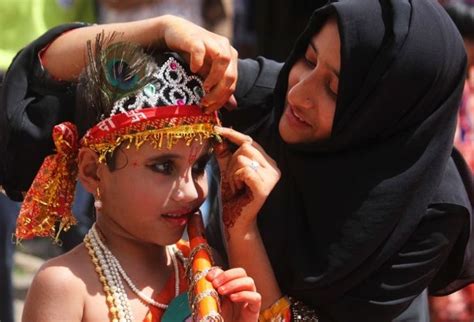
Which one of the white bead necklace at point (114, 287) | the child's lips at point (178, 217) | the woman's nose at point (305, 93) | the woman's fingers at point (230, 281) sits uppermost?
the woman's nose at point (305, 93)

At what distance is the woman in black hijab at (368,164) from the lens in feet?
9.13

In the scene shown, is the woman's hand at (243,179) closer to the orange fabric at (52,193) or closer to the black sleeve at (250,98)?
the black sleeve at (250,98)

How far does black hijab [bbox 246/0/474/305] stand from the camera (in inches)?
109

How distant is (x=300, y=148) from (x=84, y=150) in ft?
1.98

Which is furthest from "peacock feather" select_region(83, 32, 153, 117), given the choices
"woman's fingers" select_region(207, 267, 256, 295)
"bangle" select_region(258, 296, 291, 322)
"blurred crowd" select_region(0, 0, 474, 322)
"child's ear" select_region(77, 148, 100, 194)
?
"blurred crowd" select_region(0, 0, 474, 322)

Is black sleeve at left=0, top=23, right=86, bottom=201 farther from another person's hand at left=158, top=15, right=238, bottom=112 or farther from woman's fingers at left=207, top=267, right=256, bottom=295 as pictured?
woman's fingers at left=207, top=267, right=256, bottom=295

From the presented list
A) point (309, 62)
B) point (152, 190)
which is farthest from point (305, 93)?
point (152, 190)

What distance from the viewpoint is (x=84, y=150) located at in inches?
107

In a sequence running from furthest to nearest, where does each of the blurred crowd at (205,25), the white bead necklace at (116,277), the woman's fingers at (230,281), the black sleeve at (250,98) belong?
the blurred crowd at (205,25)
the black sleeve at (250,98)
the white bead necklace at (116,277)
the woman's fingers at (230,281)

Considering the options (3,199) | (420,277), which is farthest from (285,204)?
(3,199)

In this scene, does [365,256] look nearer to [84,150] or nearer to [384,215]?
[384,215]

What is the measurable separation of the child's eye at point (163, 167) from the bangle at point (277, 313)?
48 cm

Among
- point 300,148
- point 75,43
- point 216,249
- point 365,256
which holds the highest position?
point 75,43

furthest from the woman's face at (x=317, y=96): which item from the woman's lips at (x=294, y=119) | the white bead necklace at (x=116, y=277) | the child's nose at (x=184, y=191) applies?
the white bead necklace at (x=116, y=277)
